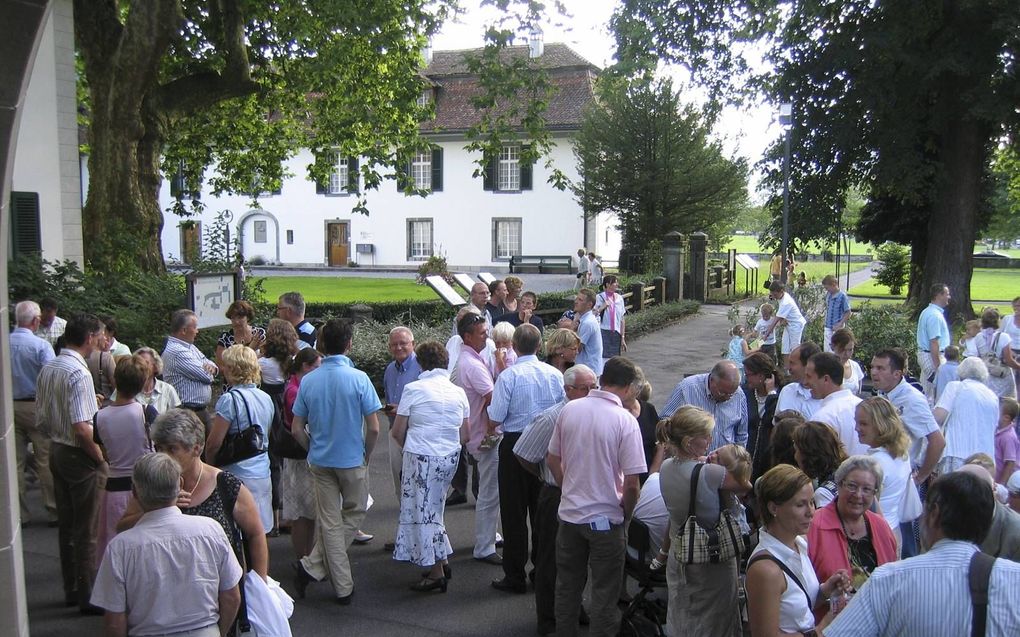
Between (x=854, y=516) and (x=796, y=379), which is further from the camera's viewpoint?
(x=796, y=379)

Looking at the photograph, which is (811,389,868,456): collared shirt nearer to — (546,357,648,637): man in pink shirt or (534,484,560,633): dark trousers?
(546,357,648,637): man in pink shirt

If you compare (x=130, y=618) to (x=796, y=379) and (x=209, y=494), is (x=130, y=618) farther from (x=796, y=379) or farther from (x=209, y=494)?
(x=796, y=379)

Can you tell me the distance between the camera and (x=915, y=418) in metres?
5.85

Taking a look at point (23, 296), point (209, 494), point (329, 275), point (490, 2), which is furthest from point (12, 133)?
point (329, 275)

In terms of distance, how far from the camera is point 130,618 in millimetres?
3396

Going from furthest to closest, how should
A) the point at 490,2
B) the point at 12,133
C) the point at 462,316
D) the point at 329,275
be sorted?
the point at 329,275 < the point at 490,2 < the point at 462,316 < the point at 12,133

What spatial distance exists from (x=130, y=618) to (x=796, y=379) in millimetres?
4810

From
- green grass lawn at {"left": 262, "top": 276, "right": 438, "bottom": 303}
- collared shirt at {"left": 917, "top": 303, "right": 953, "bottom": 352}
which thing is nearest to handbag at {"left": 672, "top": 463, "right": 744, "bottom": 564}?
collared shirt at {"left": 917, "top": 303, "right": 953, "bottom": 352}

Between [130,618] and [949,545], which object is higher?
[949,545]

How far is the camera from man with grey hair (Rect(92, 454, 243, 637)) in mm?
3348

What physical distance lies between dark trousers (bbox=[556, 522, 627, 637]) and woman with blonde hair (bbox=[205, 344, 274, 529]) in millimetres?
1957

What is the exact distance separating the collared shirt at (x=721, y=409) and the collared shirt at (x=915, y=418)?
1024 mm

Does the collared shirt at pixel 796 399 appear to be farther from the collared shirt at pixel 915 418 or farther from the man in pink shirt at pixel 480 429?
the man in pink shirt at pixel 480 429

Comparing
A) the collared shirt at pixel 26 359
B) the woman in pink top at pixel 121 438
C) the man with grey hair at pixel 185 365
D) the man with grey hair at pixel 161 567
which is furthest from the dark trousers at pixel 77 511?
the man with grey hair at pixel 161 567
